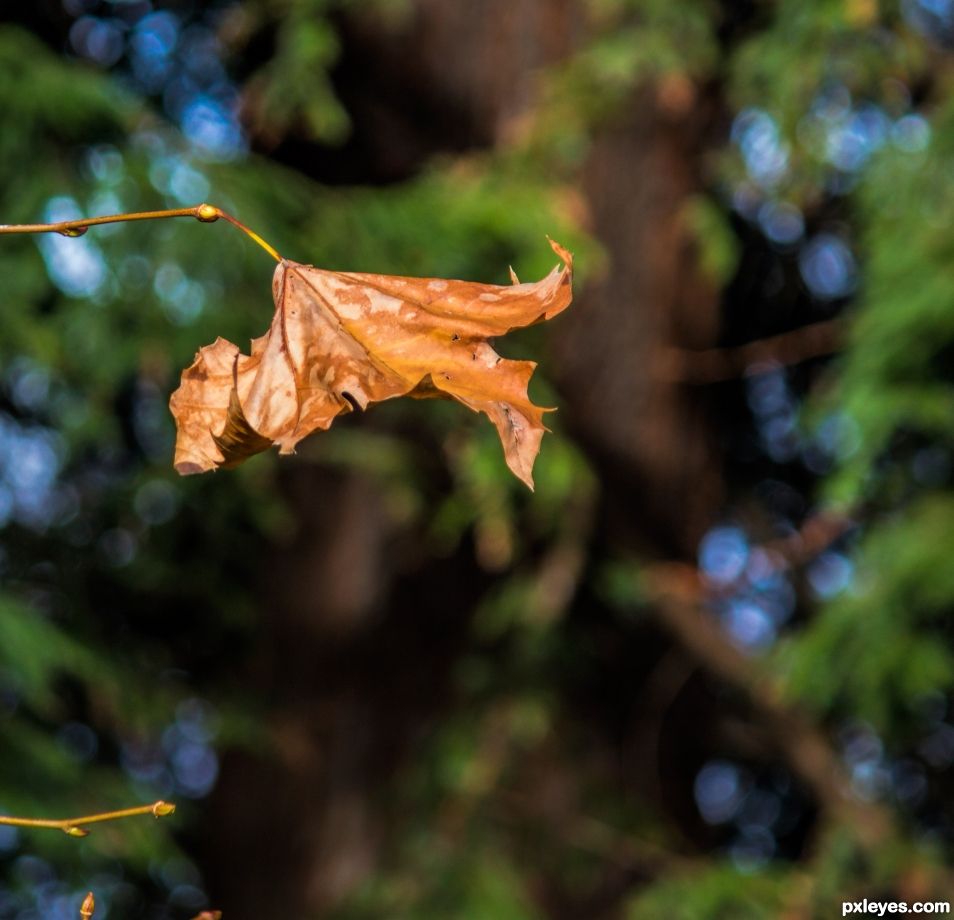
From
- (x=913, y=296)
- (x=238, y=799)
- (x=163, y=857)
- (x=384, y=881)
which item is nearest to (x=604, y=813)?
(x=384, y=881)

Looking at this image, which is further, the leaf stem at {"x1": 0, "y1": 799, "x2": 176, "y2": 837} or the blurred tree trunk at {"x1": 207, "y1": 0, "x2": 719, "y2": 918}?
the blurred tree trunk at {"x1": 207, "y1": 0, "x2": 719, "y2": 918}

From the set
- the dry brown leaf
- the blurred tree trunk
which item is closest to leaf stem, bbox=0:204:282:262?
the dry brown leaf

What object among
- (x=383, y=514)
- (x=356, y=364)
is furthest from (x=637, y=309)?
(x=356, y=364)

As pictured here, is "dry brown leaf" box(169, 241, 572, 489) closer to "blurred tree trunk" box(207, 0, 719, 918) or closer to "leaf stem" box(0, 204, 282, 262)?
"leaf stem" box(0, 204, 282, 262)

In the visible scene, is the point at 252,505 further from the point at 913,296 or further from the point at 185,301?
the point at 913,296

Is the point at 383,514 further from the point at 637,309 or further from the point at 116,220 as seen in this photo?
the point at 116,220

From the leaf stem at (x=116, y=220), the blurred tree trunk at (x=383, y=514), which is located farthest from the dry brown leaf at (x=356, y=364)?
the blurred tree trunk at (x=383, y=514)
